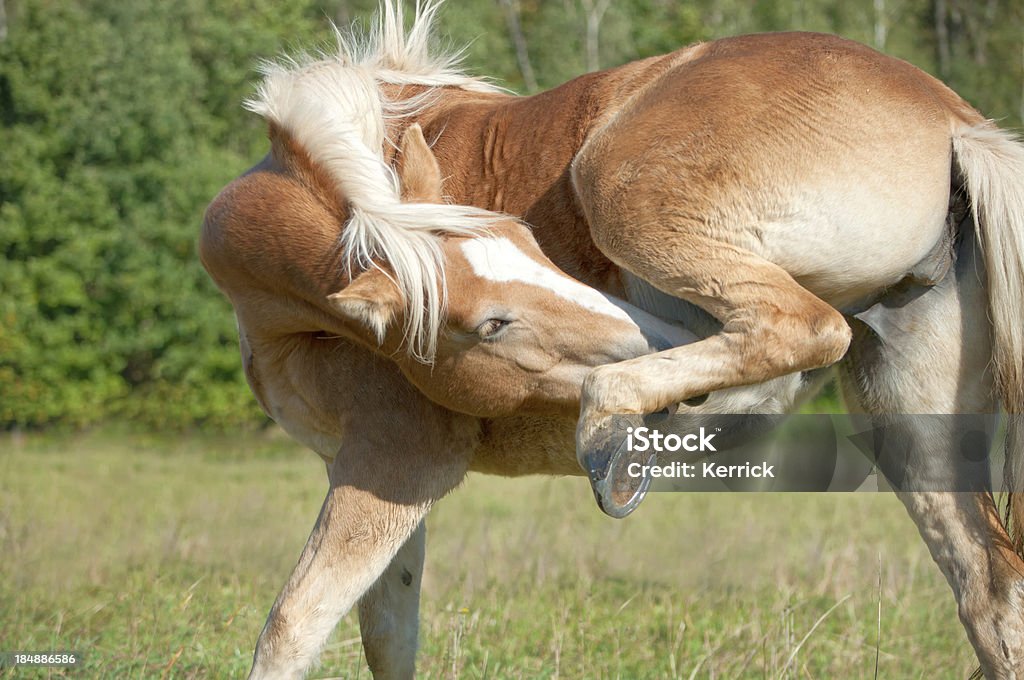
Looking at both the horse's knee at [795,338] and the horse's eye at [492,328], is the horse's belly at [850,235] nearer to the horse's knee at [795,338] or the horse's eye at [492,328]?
the horse's knee at [795,338]

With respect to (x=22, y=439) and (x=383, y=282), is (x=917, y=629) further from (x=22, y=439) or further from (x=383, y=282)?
(x=22, y=439)

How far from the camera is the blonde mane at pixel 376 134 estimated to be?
3.67m

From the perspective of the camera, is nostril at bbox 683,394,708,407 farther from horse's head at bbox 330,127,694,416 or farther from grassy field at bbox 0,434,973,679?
grassy field at bbox 0,434,973,679

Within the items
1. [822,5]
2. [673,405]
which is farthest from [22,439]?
[822,5]

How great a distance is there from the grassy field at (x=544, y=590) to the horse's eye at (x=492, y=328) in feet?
5.80

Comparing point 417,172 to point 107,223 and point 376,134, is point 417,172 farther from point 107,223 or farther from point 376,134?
point 107,223

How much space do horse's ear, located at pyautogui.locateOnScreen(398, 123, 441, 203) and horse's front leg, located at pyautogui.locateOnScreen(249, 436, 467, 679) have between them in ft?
2.82

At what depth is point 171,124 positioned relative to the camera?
82.3 ft

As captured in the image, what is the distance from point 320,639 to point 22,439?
20.4m

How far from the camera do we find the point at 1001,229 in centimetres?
360

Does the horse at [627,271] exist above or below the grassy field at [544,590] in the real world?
above

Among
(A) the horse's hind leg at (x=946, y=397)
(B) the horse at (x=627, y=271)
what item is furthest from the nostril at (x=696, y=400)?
(A) the horse's hind leg at (x=946, y=397)

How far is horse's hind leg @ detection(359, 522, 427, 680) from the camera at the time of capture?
449 cm

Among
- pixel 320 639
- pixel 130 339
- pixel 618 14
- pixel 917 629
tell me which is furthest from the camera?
pixel 618 14
